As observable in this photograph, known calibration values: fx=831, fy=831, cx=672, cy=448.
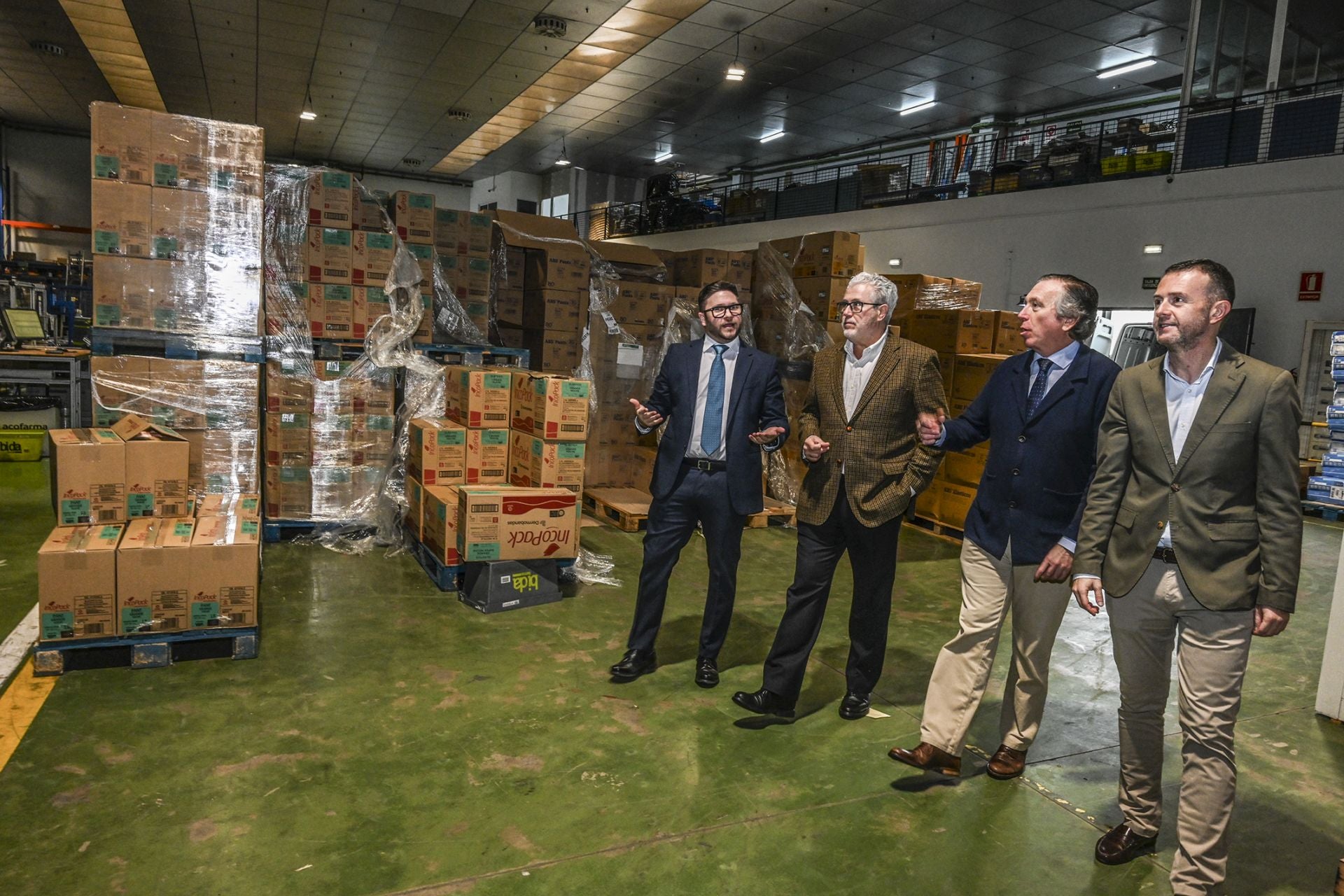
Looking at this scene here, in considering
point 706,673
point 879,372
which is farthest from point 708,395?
point 706,673

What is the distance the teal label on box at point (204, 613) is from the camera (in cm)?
361

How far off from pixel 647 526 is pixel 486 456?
209 cm

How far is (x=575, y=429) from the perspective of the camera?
5082 millimetres

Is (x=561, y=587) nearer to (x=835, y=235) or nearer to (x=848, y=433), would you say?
(x=848, y=433)

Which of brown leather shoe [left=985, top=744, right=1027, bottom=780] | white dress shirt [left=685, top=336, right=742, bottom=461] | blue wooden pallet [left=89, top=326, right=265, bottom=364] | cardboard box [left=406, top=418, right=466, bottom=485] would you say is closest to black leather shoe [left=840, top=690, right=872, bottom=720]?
brown leather shoe [left=985, top=744, right=1027, bottom=780]

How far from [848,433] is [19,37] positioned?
14.3 meters

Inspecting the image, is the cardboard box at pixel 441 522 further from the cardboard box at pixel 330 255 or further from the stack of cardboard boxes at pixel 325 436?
the cardboard box at pixel 330 255

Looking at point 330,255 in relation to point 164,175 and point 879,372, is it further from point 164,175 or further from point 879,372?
point 879,372

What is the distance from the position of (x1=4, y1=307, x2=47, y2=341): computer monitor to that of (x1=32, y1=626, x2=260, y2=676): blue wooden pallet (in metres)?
7.09

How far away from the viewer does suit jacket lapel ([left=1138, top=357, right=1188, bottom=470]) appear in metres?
2.33

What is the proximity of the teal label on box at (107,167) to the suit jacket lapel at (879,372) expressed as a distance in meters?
4.21

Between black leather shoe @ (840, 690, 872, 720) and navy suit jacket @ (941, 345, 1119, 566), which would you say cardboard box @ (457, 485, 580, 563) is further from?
navy suit jacket @ (941, 345, 1119, 566)

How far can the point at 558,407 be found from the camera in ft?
16.4

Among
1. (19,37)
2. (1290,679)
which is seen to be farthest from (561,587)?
(19,37)
